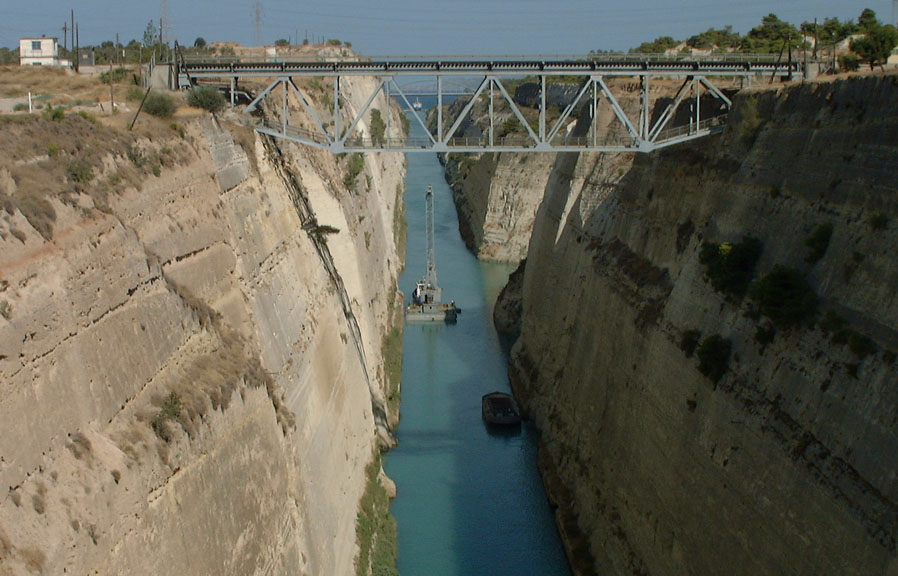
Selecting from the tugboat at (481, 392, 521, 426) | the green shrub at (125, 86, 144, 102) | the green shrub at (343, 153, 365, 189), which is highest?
the green shrub at (125, 86, 144, 102)

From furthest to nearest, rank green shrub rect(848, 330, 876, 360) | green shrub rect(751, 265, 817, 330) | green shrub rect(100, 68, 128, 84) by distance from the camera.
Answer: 1. green shrub rect(100, 68, 128, 84)
2. green shrub rect(751, 265, 817, 330)
3. green shrub rect(848, 330, 876, 360)

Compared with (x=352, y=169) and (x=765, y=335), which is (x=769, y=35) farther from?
(x=765, y=335)

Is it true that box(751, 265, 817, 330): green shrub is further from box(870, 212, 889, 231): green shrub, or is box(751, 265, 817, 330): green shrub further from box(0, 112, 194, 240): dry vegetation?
box(0, 112, 194, 240): dry vegetation

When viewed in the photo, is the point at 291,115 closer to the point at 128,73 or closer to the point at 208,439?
the point at 128,73

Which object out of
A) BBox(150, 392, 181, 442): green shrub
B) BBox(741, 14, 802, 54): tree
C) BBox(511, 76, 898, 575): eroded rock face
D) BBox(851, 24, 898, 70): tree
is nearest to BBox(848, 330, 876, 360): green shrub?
BBox(511, 76, 898, 575): eroded rock face

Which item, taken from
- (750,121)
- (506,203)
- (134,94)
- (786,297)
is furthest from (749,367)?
(506,203)

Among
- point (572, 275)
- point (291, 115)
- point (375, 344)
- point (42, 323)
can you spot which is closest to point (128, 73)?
point (291, 115)

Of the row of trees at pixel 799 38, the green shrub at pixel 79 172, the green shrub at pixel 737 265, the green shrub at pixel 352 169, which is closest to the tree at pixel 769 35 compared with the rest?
the row of trees at pixel 799 38
